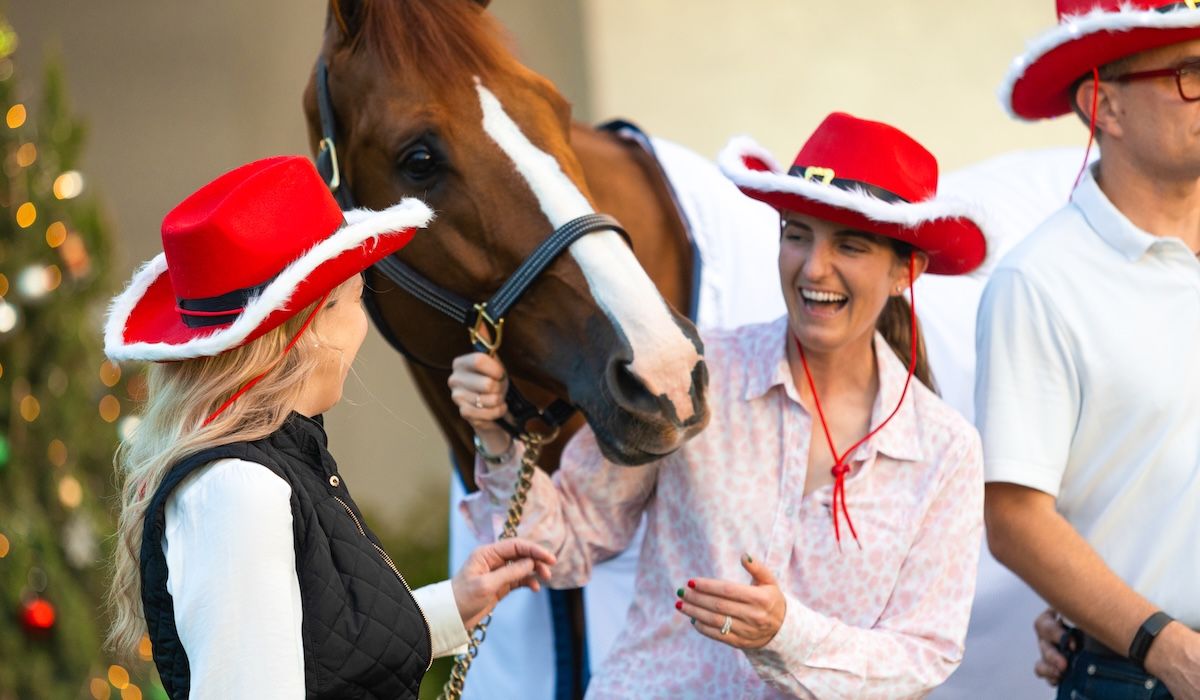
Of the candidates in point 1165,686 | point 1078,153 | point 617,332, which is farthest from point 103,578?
point 1078,153

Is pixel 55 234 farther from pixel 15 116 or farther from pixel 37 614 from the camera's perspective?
pixel 37 614

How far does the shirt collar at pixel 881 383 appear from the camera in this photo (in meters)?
1.99

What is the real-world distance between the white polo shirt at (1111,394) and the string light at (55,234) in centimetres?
269

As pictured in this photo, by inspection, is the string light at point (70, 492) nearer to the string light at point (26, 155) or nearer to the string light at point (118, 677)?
the string light at point (118, 677)

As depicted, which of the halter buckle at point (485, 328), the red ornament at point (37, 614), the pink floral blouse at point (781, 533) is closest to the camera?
the pink floral blouse at point (781, 533)

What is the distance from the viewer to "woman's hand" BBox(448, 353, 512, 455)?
2.06 meters

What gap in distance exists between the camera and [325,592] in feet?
4.62

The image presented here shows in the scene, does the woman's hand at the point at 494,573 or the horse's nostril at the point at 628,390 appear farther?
the horse's nostril at the point at 628,390

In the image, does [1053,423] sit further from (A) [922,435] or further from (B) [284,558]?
(B) [284,558]

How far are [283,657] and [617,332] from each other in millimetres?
859

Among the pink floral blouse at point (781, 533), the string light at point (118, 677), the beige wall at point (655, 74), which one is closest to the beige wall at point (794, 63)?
the beige wall at point (655, 74)

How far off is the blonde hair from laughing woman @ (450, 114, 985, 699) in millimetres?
598

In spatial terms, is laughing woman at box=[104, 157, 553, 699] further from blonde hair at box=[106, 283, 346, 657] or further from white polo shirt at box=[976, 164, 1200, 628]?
white polo shirt at box=[976, 164, 1200, 628]

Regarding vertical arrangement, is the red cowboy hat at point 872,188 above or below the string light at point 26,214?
above
